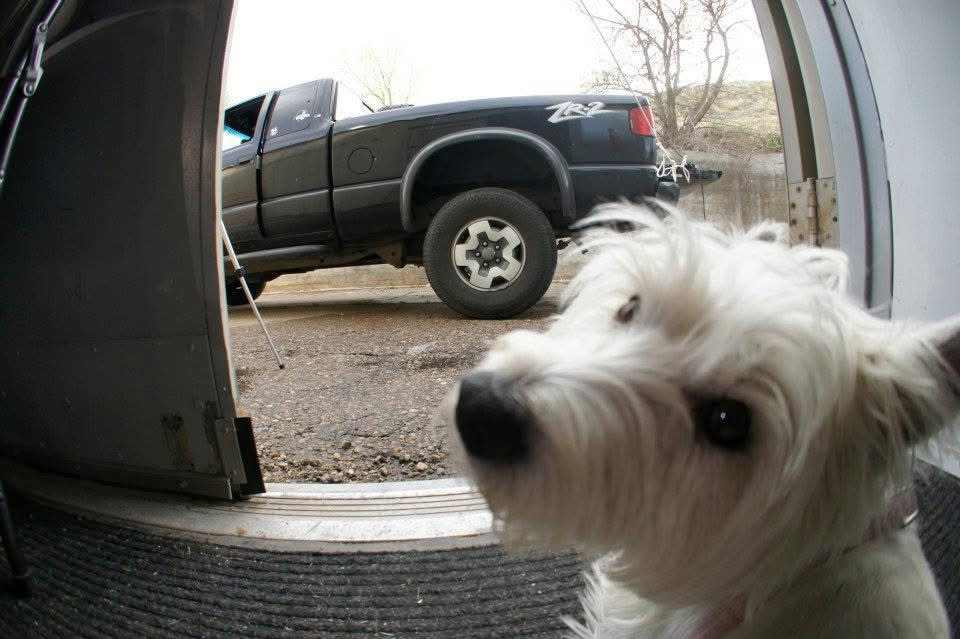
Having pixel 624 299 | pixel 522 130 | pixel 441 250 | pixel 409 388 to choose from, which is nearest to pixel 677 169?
pixel 522 130

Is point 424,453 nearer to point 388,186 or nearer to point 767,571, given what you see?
point 767,571

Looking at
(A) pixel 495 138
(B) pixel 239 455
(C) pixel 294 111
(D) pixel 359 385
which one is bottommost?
(D) pixel 359 385

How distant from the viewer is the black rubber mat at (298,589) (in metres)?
1.45

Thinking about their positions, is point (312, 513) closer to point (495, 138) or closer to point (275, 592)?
point (275, 592)

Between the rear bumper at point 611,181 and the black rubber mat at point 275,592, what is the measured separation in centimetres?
318

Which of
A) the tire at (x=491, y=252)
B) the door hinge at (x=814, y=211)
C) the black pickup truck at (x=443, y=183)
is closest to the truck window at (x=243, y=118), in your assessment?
the black pickup truck at (x=443, y=183)

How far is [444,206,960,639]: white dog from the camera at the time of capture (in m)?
0.79

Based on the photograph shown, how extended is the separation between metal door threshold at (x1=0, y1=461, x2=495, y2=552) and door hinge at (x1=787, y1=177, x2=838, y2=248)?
159 cm

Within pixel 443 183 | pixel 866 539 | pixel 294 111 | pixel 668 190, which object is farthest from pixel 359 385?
pixel 294 111

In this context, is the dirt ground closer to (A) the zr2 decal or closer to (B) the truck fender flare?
(B) the truck fender flare

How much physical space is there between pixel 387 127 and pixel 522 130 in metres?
1.22

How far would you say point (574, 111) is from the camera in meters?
4.29

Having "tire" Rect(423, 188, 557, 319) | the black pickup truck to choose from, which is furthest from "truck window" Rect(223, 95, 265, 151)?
"tire" Rect(423, 188, 557, 319)

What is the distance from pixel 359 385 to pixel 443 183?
220 centimetres
